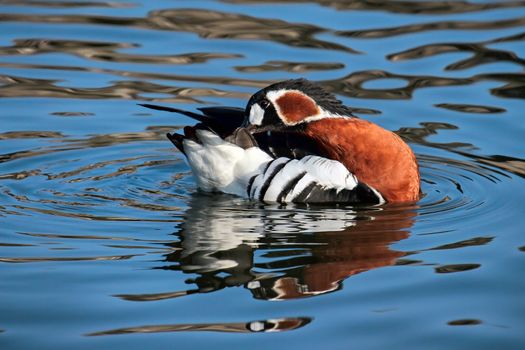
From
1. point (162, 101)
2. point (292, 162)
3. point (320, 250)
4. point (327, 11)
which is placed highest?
point (327, 11)

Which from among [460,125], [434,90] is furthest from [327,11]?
[460,125]

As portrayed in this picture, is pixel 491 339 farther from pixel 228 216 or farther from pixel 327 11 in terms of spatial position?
pixel 327 11

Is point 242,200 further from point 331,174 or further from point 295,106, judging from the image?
point 295,106

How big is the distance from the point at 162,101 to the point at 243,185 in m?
3.01

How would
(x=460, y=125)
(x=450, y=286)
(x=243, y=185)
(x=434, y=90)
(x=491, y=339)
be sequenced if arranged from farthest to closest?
(x=434, y=90), (x=460, y=125), (x=243, y=185), (x=450, y=286), (x=491, y=339)

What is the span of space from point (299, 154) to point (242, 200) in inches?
25.8

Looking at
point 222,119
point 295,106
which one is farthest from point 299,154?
point 222,119

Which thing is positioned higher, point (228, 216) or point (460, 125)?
point (460, 125)

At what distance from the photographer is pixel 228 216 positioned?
9.56 metres

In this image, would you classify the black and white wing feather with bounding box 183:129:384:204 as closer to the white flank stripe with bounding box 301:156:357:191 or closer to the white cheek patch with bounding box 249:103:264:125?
the white flank stripe with bounding box 301:156:357:191

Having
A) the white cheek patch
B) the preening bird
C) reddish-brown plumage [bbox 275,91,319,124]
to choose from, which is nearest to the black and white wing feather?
the preening bird

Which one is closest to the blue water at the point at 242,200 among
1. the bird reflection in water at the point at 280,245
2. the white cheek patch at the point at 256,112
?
the bird reflection in water at the point at 280,245

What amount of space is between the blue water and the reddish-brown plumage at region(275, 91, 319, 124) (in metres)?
0.89

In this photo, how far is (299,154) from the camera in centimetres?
996
